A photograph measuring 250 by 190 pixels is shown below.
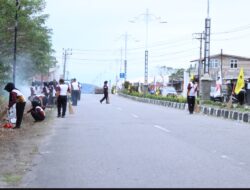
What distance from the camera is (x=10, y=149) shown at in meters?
13.6

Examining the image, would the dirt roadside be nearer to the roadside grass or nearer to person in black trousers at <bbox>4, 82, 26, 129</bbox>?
the roadside grass

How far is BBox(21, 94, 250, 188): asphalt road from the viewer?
8867 mm

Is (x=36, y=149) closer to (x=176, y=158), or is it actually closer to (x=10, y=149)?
(x=10, y=149)

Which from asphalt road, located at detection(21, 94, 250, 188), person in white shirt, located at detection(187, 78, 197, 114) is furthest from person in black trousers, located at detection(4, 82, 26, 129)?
person in white shirt, located at detection(187, 78, 197, 114)

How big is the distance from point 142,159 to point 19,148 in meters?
3.97

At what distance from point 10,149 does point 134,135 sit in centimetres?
421

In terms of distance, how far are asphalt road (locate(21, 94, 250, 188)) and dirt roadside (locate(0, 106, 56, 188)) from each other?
239mm

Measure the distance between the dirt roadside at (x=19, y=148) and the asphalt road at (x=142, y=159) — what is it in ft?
0.78

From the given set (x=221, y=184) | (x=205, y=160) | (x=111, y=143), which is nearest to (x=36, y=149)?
(x=111, y=143)

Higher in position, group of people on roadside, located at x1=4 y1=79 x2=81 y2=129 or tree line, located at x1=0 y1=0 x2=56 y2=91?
tree line, located at x1=0 y1=0 x2=56 y2=91

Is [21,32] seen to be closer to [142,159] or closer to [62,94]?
[62,94]

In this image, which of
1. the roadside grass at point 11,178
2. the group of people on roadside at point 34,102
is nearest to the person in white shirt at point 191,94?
the group of people on roadside at point 34,102

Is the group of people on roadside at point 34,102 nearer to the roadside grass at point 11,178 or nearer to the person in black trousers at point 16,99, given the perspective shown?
the person in black trousers at point 16,99

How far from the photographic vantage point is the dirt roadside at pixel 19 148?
9.72m
